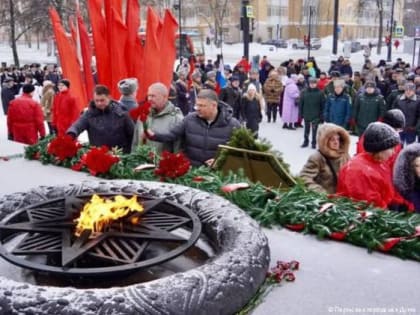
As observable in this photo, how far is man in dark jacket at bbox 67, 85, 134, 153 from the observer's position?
5566 mm

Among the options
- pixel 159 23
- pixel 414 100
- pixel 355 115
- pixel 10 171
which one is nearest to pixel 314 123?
pixel 355 115

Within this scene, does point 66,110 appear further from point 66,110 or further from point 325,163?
point 325,163

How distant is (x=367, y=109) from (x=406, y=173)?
5.95m

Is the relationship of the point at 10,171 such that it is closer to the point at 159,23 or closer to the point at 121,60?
the point at 121,60

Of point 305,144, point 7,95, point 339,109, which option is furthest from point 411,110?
point 7,95

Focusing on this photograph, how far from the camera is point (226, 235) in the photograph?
3.18 metres

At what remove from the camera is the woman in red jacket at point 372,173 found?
3.91 metres

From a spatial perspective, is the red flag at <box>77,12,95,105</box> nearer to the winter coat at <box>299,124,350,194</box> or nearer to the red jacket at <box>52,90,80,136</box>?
the red jacket at <box>52,90,80,136</box>

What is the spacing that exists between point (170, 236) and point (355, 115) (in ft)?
26.0

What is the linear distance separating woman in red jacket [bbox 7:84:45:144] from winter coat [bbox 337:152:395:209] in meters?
5.89

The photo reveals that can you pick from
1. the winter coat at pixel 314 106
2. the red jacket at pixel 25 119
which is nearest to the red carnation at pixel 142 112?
the red jacket at pixel 25 119

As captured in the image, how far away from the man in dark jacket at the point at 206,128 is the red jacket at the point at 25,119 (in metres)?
4.07

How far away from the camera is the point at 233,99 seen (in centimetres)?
1222

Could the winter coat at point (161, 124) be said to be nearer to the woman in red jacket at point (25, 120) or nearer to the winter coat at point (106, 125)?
the winter coat at point (106, 125)
